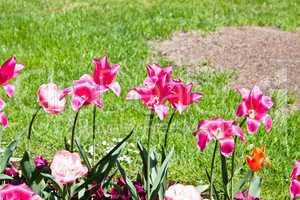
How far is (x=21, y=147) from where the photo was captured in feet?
14.7

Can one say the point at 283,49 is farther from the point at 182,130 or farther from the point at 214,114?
the point at 182,130

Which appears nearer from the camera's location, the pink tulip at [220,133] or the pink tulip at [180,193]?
the pink tulip at [180,193]

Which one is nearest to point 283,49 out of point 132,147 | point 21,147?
point 132,147

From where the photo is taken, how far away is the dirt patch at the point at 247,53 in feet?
20.7

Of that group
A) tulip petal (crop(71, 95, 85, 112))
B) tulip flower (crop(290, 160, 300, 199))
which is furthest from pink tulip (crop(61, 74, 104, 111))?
tulip flower (crop(290, 160, 300, 199))

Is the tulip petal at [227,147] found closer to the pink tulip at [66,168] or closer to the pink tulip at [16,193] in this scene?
the pink tulip at [66,168]

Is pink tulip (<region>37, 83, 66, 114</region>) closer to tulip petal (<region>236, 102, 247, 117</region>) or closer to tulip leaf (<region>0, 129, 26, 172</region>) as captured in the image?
tulip leaf (<region>0, 129, 26, 172</region>)

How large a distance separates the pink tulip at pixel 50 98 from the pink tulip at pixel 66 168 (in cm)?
34

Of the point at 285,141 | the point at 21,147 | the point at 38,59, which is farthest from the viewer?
the point at 38,59

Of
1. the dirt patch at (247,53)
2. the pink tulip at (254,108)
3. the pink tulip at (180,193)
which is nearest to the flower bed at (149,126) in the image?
the pink tulip at (254,108)

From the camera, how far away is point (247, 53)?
7059 millimetres

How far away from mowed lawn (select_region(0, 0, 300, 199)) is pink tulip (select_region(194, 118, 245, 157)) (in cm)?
161

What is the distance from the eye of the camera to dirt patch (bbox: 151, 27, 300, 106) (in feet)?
20.7

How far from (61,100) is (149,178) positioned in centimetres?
48
